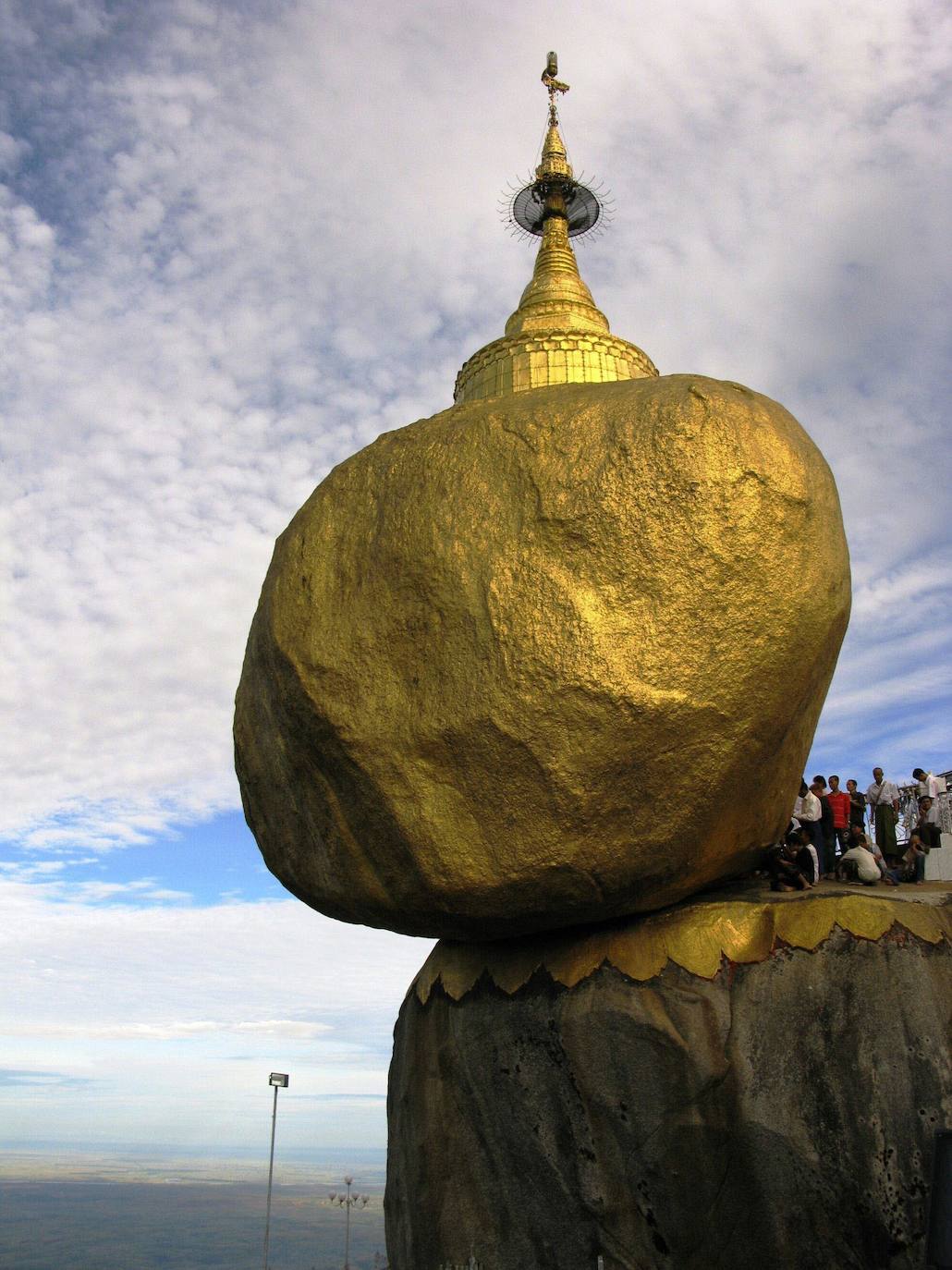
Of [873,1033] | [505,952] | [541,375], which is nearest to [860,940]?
[873,1033]

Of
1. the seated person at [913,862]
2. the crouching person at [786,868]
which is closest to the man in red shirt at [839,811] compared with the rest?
the seated person at [913,862]

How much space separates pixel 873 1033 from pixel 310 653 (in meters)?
4.68

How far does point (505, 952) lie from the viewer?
884 centimetres

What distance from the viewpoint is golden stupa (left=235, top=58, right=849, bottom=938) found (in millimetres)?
7195

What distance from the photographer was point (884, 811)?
1107 centimetres

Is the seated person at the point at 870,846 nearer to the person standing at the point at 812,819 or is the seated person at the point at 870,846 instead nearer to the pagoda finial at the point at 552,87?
the person standing at the point at 812,819

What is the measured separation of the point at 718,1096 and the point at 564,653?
321cm

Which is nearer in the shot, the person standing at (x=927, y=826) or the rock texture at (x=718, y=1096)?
the rock texture at (x=718, y=1096)

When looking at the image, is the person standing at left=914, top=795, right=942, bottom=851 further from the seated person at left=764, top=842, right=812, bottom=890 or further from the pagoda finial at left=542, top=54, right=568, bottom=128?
the pagoda finial at left=542, top=54, right=568, bottom=128

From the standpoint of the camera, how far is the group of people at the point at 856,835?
914 cm

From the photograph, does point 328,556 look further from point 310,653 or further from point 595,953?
point 595,953

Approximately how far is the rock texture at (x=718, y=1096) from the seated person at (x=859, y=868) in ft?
2.26

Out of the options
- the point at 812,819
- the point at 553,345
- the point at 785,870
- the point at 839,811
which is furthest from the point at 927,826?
the point at 553,345

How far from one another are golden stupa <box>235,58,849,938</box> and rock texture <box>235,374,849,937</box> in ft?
0.05
